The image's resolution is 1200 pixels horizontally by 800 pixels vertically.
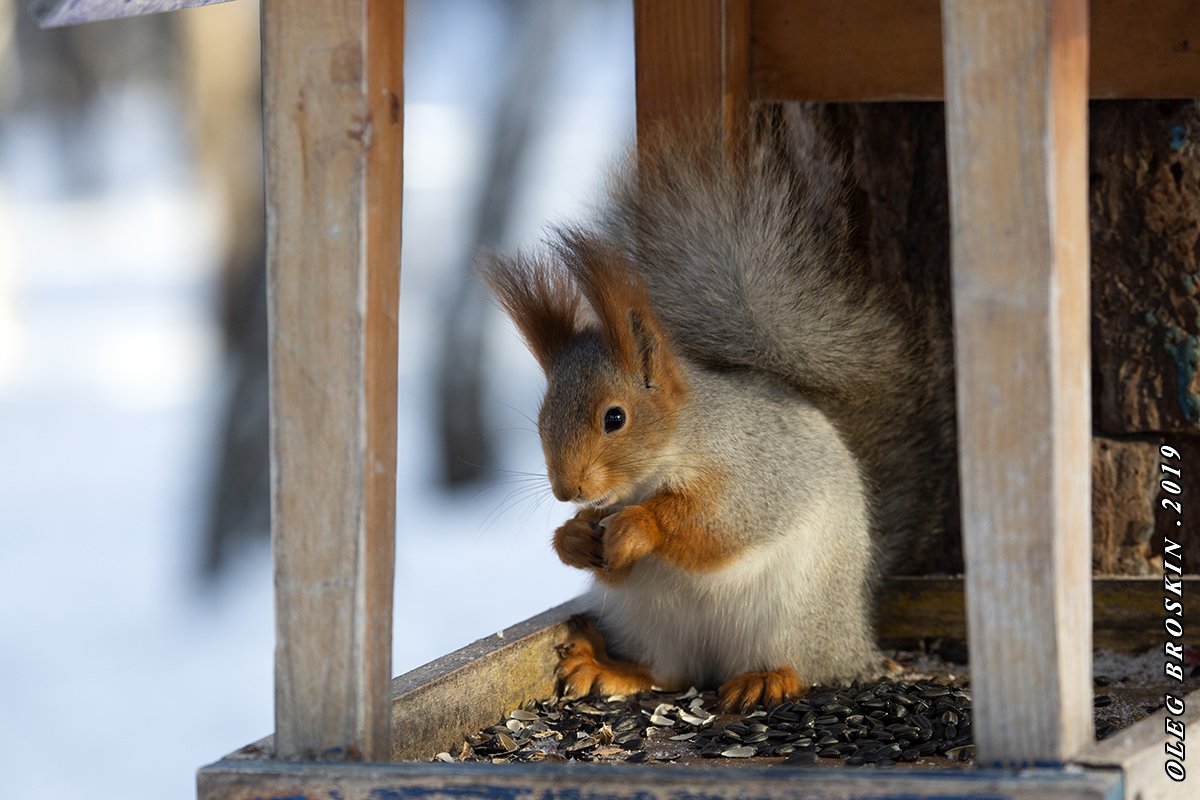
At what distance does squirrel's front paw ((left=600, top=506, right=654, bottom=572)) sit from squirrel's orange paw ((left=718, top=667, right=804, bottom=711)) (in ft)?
0.54

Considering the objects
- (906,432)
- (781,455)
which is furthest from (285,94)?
(906,432)

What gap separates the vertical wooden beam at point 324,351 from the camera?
40.3 inches

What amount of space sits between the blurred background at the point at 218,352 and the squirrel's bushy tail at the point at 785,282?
128cm

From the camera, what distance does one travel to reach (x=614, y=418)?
4.96ft

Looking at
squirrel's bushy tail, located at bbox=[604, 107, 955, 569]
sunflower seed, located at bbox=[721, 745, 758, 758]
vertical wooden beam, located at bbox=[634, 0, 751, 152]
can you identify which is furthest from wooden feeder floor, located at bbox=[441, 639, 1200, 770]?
vertical wooden beam, located at bbox=[634, 0, 751, 152]

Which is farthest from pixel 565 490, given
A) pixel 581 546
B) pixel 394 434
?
pixel 394 434

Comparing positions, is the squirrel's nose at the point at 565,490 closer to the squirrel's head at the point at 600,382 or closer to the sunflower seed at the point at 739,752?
the squirrel's head at the point at 600,382

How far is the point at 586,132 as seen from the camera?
349 cm

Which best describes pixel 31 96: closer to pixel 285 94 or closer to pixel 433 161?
pixel 433 161

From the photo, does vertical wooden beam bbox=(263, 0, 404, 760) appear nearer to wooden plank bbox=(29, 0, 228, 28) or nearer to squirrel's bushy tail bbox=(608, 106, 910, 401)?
wooden plank bbox=(29, 0, 228, 28)

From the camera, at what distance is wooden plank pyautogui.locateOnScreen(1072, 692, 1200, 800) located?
0.91m

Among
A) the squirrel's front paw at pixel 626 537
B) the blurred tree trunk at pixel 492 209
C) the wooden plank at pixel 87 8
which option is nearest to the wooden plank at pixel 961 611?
the squirrel's front paw at pixel 626 537

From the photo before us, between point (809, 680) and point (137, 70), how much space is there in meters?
2.71

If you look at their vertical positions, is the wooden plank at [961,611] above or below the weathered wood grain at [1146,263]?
below
